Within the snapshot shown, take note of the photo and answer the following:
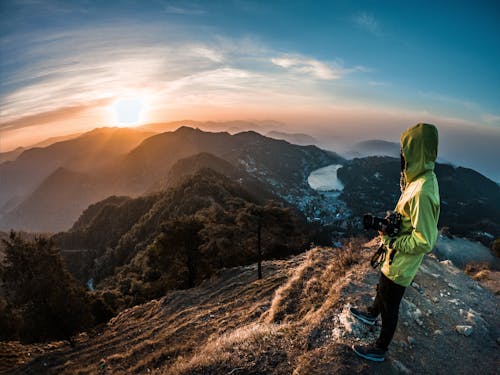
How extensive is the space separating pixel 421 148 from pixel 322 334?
471cm

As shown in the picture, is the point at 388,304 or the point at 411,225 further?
the point at 388,304

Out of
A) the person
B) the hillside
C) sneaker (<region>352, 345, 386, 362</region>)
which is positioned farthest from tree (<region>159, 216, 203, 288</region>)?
the person

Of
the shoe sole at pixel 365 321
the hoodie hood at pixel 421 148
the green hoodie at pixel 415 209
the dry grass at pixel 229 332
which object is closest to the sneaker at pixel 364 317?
the shoe sole at pixel 365 321

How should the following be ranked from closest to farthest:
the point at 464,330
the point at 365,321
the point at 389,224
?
the point at 389,224
the point at 365,321
the point at 464,330

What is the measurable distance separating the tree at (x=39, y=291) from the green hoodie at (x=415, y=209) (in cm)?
1997

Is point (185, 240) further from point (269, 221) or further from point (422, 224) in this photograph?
point (422, 224)

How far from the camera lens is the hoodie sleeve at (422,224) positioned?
12.8 ft

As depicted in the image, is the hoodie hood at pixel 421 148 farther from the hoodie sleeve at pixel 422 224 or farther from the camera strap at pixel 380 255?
the camera strap at pixel 380 255

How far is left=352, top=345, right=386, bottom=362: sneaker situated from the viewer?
504 centimetres

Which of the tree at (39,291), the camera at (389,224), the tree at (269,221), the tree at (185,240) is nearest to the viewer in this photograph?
the camera at (389,224)

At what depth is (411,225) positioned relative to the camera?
428 centimetres

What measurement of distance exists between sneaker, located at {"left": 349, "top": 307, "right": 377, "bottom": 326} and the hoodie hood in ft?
11.4

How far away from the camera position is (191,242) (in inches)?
1093

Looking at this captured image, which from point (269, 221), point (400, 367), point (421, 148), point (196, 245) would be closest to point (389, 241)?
point (421, 148)
